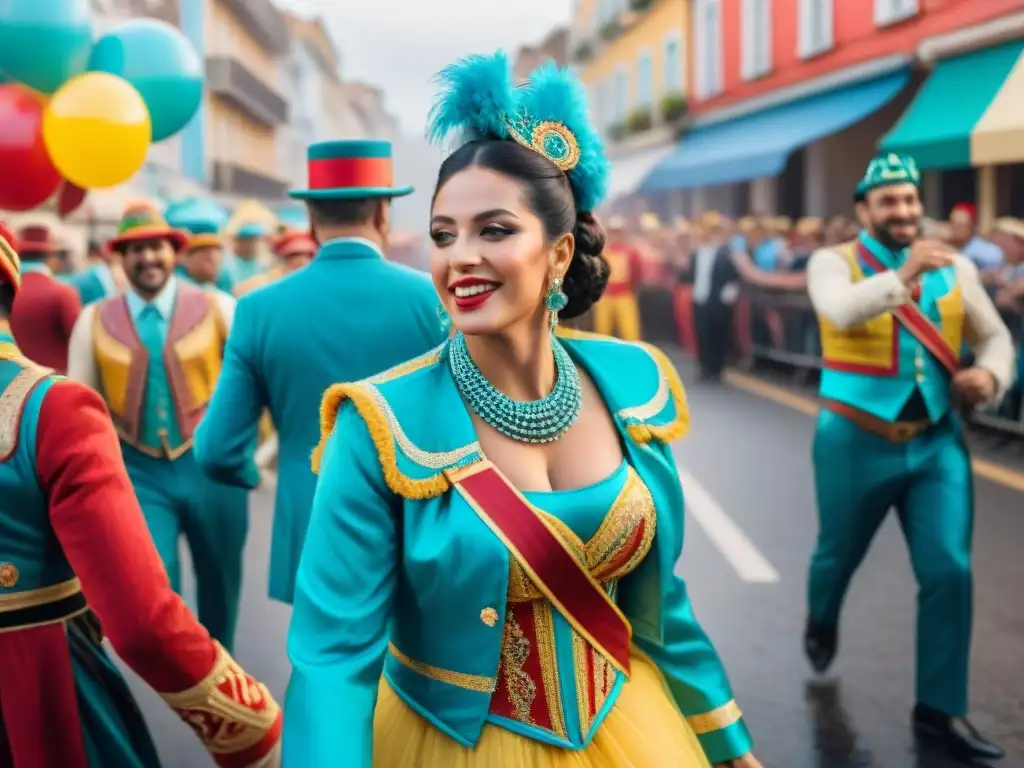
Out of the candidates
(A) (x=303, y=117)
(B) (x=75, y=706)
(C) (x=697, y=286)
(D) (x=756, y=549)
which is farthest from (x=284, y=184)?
(B) (x=75, y=706)

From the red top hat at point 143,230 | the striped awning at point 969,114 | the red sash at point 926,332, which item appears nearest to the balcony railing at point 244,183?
the striped awning at point 969,114

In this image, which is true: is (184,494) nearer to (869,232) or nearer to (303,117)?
(869,232)

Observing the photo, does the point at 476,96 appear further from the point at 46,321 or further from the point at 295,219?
the point at 295,219

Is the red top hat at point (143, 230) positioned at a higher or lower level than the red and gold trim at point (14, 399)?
higher

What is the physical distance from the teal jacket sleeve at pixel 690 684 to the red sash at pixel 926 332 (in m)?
2.87

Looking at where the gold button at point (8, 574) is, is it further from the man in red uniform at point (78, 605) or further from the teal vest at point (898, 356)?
the teal vest at point (898, 356)

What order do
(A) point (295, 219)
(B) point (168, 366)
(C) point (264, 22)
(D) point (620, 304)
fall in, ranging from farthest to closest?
(C) point (264, 22)
(A) point (295, 219)
(D) point (620, 304)
(B) point (168, 366)

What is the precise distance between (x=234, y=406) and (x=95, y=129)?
2.50 meters

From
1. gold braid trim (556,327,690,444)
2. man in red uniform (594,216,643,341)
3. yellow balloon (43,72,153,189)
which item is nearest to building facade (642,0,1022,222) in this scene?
man in red uniform (594,216,643,341)

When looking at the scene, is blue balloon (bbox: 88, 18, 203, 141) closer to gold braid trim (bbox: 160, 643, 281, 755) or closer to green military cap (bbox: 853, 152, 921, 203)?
green military cap (bbox: 853, 152, 921, 203)

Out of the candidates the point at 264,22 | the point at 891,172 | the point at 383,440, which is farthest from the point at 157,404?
the point at 264,22

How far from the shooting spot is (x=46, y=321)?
20.4ft

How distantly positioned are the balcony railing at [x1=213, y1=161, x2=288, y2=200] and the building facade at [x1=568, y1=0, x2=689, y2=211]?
34.4ft

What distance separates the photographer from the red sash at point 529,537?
8.17 feet
